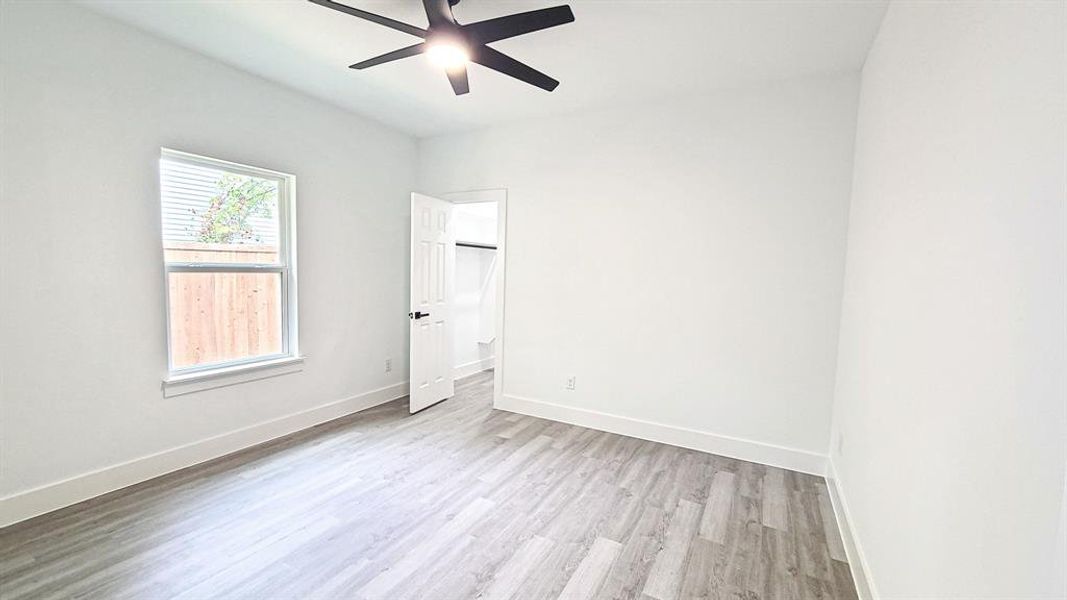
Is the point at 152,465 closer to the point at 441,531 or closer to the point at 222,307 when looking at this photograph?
the point at 222,307

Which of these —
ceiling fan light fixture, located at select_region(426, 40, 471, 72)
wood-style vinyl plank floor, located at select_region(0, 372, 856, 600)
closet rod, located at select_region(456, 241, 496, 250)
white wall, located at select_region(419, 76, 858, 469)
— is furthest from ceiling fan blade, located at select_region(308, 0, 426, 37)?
closet rod, located at select_region(456, 241, 496, 250)

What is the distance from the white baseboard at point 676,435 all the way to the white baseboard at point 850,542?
199 millimetres

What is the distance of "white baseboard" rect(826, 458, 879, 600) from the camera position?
1.74 meters

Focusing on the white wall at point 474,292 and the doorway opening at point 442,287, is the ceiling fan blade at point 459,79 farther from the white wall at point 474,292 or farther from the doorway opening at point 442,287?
the white wall at point 474,292

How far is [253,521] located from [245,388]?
48.1 inches

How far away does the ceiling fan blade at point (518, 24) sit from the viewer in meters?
1.72

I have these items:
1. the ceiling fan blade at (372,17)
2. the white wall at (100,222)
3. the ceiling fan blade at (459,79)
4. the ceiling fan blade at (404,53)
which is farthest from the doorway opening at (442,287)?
the ceiling fan blade at (372,17)

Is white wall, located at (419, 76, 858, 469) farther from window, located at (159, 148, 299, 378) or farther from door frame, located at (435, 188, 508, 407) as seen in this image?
window, located at (159, 148, 299, 378)

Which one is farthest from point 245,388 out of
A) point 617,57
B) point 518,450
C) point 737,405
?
point 737,405

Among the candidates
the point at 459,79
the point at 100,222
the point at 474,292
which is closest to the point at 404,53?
the point at 459,79

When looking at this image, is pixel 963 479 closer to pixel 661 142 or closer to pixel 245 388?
pixel 661 142

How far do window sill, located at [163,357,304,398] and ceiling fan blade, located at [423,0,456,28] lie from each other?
2700 millimetres

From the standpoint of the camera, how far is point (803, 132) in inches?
111

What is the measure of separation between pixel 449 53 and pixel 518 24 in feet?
1.51
